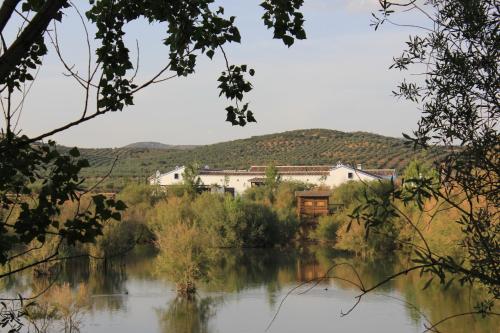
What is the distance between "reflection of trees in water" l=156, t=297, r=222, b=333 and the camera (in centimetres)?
1694

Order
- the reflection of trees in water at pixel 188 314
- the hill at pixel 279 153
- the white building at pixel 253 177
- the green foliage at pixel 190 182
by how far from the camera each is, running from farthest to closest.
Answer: the hill at pixel 279 153 → the white building at pixel 253 177 → the green foliage at pixel 190 182 → the reflection of trees in water at pixel 188 314

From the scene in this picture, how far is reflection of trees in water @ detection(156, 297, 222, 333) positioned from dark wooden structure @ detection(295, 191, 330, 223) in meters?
20.1

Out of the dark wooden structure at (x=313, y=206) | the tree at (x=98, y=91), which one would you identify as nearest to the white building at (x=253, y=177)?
the dark wooden structure at (x=313, y=206)

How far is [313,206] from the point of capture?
132 feet

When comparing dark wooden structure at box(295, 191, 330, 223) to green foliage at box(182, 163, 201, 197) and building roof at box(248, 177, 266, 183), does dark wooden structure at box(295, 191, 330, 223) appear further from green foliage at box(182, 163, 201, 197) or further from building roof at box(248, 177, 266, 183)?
building roof at box(248, 177, 266, 183)

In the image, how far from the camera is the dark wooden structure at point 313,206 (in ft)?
131

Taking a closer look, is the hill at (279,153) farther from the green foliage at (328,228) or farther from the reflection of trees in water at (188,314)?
the reflection of trees in water at (188,314)

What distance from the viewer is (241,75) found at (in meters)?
3.07

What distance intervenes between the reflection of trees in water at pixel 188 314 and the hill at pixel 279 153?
49201 mm

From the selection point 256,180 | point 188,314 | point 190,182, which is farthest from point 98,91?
point 256,180

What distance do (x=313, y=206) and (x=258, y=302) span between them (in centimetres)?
2128

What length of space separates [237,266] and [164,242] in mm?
4848

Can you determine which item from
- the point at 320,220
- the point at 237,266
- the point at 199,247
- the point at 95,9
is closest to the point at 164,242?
the point at 199,247

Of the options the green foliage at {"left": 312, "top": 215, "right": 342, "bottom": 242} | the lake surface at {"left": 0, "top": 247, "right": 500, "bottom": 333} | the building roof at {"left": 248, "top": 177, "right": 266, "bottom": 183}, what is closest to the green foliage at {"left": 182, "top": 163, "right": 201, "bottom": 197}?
the building roof at {"left": 248, "top": 177, "right": 266, "bottom": 183}
